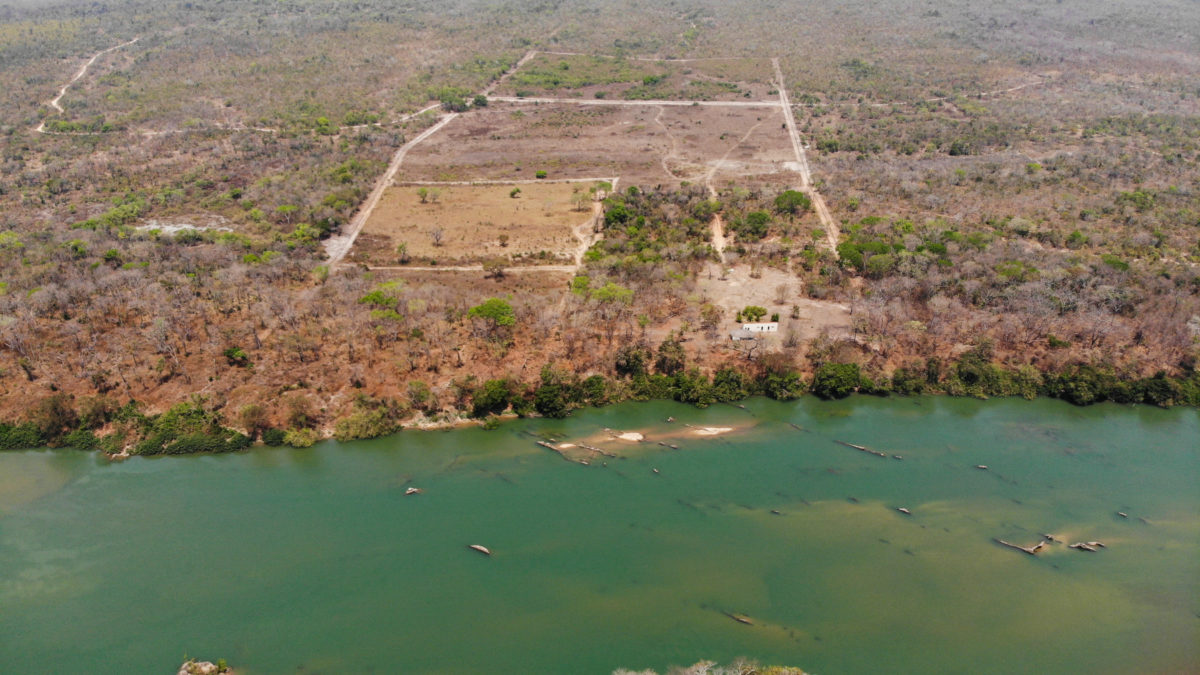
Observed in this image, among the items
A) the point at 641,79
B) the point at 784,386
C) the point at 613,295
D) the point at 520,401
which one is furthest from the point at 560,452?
the point at 641,79

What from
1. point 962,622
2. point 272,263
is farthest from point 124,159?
point 962,622

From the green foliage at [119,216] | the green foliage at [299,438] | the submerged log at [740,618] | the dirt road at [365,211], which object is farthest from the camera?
the dirt road at [365,211]

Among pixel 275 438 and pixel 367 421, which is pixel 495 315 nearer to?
pixel 367 421

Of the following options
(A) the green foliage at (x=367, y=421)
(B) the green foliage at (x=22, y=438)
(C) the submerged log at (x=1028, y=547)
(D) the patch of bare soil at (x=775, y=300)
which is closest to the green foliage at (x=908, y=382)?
(D) the patch of bare soil at (x=775, y=300)

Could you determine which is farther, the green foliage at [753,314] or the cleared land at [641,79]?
the cleared land at [641,79]

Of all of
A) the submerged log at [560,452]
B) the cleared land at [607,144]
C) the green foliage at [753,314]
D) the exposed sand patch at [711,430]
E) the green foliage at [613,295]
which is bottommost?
the submerged log at [560,452]

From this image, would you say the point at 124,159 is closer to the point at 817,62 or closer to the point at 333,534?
the point at 333,534

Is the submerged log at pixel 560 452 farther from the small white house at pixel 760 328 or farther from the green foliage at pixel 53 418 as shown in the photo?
the green foliage at pixel 53 418
